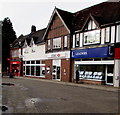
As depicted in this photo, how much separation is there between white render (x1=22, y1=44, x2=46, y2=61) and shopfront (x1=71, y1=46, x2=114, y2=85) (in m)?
8.18

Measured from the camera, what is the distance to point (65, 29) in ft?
77.2

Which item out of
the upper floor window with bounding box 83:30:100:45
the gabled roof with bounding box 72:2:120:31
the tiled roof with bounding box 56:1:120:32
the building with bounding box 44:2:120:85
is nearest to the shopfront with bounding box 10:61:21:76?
the building with bounding box 44:2:120:85

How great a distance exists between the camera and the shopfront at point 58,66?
23047mm

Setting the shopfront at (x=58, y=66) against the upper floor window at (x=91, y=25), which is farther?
the shopfront at (x=58, y=66)

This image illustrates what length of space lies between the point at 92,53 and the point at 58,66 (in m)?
6.91

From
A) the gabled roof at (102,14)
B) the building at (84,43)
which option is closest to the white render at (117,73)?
the building at (84,43)

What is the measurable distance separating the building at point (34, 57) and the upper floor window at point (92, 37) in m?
9.54

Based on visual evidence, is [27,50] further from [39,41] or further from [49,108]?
[49,108]

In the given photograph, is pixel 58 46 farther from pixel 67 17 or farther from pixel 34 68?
pixel 34 68

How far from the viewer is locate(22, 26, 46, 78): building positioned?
28.9 m

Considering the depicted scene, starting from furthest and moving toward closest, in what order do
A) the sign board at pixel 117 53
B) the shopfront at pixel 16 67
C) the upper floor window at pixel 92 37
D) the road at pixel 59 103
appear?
the shopfront at pixel 16 67 < the upper floor window at pixel 92 37 < the sign board at pixel 117 53 < the road at pixel 59 103

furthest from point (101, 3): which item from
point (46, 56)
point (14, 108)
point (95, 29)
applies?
point (14, 108)

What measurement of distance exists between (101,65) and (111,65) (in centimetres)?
134

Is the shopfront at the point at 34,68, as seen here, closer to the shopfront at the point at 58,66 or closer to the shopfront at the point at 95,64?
the shopfront at the point at 58,66
